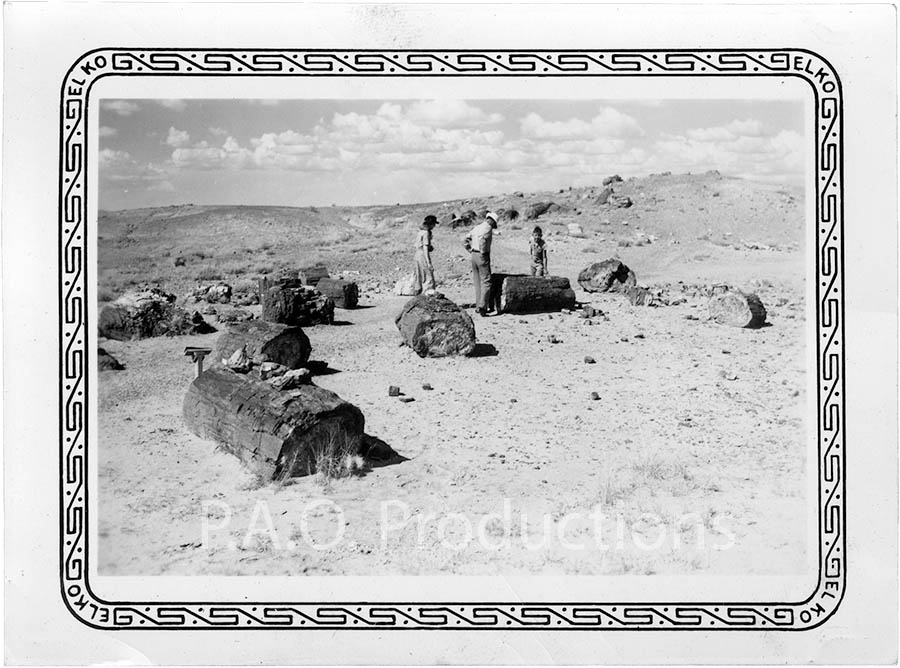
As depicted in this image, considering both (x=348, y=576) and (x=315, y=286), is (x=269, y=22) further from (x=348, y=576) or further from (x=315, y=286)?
(x=315, y=286)

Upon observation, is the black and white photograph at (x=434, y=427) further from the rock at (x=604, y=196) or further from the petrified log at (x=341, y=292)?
the rock at (x=604, y=196)

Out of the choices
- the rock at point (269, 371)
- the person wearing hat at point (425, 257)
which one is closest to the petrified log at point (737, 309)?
the person wearing hat at point (425, 257)

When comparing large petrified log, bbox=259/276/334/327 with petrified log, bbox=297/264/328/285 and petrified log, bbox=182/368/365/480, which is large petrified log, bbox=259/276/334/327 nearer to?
petrified log, bbox=297/264/328/285

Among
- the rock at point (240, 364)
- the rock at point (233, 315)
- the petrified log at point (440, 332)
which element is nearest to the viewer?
the rock at point (240, 364)

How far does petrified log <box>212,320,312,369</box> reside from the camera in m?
8.95

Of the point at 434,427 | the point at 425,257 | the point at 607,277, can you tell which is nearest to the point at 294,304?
the point at 425,257

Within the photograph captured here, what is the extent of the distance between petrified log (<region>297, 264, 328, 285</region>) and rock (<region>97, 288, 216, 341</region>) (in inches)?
61.8

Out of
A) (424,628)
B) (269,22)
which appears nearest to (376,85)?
(269,22)

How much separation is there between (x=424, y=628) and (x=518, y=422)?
6.75 feet

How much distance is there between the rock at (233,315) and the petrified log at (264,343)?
2005 mm

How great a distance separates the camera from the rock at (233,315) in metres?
11.4

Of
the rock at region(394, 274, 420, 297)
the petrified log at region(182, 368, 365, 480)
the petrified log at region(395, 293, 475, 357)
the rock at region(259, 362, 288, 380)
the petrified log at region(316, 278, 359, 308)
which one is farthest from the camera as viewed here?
the rock at region(394, 274, 420, 297)

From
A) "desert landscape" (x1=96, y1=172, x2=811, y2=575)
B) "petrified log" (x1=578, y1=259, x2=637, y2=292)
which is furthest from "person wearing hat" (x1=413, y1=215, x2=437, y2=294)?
"petrified log" (x1=578, y1=259, x2=637, y2=292)

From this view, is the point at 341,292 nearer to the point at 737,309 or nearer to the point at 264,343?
the point at 264,343
